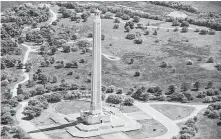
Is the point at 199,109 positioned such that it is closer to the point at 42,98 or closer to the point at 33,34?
the point at 42,98

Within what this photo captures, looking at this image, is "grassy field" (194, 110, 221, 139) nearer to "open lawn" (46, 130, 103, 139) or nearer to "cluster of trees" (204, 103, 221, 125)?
"cluster of trees" (204, 103, 221, 125)

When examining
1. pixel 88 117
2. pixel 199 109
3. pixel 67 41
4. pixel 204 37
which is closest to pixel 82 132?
pixel 88 117

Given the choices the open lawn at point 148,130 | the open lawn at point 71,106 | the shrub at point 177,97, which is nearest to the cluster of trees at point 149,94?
the shrub at point 177,97

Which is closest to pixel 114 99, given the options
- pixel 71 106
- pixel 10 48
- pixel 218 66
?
pixel 71 106

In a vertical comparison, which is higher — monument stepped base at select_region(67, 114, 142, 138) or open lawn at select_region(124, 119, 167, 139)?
monument stepped base at select_region(67, 114, 142, 138)

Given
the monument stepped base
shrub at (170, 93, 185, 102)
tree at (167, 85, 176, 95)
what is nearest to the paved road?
the monument stepped base

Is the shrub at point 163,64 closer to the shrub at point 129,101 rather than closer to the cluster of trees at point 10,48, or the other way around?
the shrub at point 129,101
